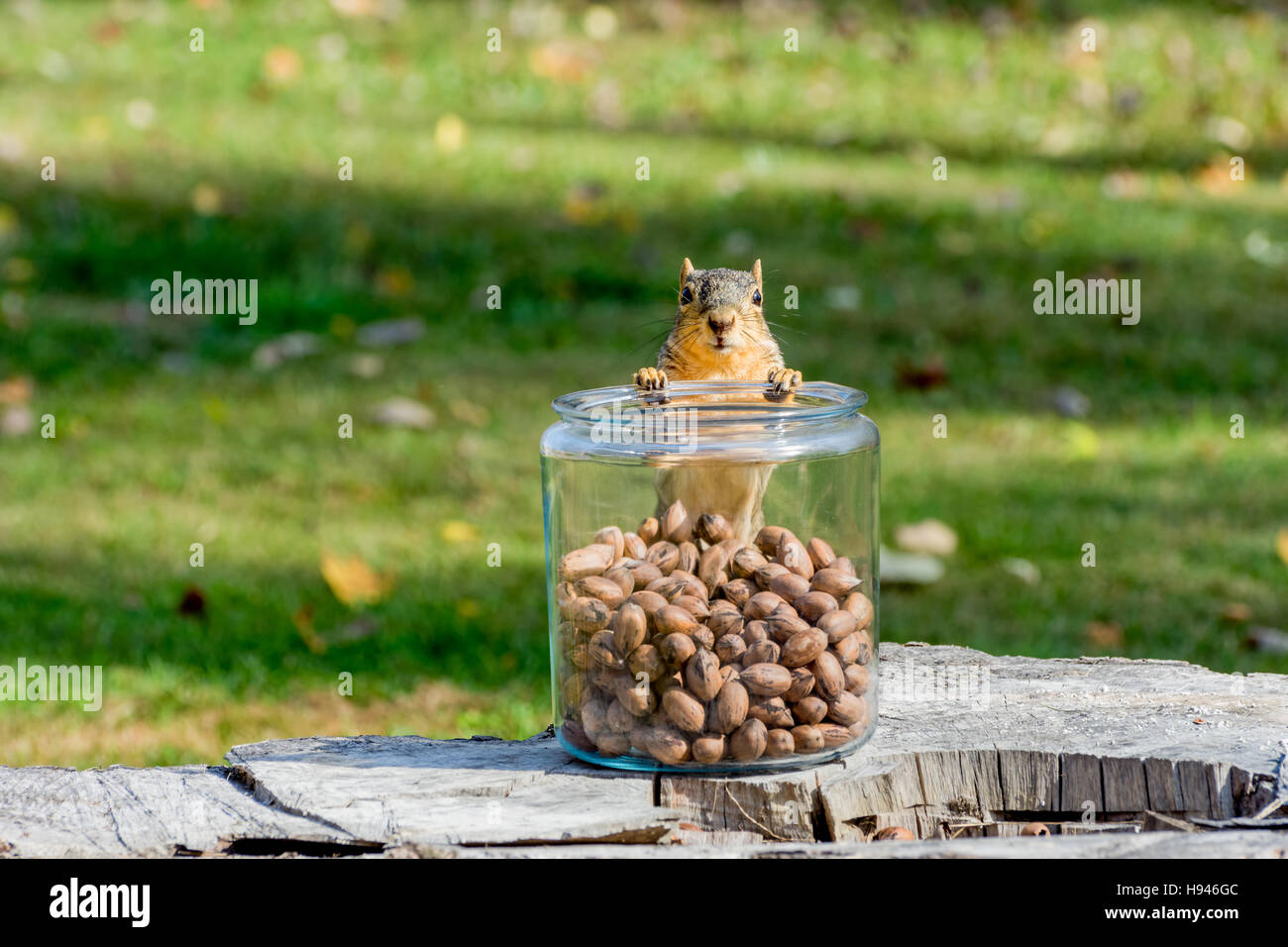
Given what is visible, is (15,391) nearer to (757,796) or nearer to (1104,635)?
(1104,635)

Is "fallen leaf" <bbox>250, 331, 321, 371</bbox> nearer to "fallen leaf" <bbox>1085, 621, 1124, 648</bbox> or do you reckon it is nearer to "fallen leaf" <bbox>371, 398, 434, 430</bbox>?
"fallen leaf" <bbox>371, 398, 434, 430</bbox>

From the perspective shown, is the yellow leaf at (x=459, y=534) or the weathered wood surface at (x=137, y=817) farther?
the yellow leaf at (x=459, y=534)

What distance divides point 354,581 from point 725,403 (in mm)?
2217

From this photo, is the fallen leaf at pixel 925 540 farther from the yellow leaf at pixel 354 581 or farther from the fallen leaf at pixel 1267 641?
the yellow leaf at pixel 354 581

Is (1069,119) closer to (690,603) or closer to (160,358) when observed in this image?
(160,358)

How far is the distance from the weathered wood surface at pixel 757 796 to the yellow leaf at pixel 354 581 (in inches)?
74.3

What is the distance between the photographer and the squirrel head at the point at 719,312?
2578 mm

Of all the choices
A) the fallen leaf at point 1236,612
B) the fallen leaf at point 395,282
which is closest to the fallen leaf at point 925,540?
the fallen leaf at point 1236,612

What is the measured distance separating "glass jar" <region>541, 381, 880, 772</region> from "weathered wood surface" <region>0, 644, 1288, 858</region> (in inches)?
2.8

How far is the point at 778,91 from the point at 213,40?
304 cm

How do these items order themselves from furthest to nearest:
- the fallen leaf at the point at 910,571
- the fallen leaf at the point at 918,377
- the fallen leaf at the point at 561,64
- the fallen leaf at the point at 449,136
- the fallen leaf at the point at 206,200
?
the fallen leaf at the point at 561,64 < the fallen leaf at the point at 449,136 < the fallen leaf at the point at 206,200 < the fallen leaf at the point at 918,377 < the fallen leaf at the point at 910,571

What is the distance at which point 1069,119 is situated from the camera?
7.92 metres

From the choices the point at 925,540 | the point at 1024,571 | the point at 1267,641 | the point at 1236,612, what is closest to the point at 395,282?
the point at 925,540
